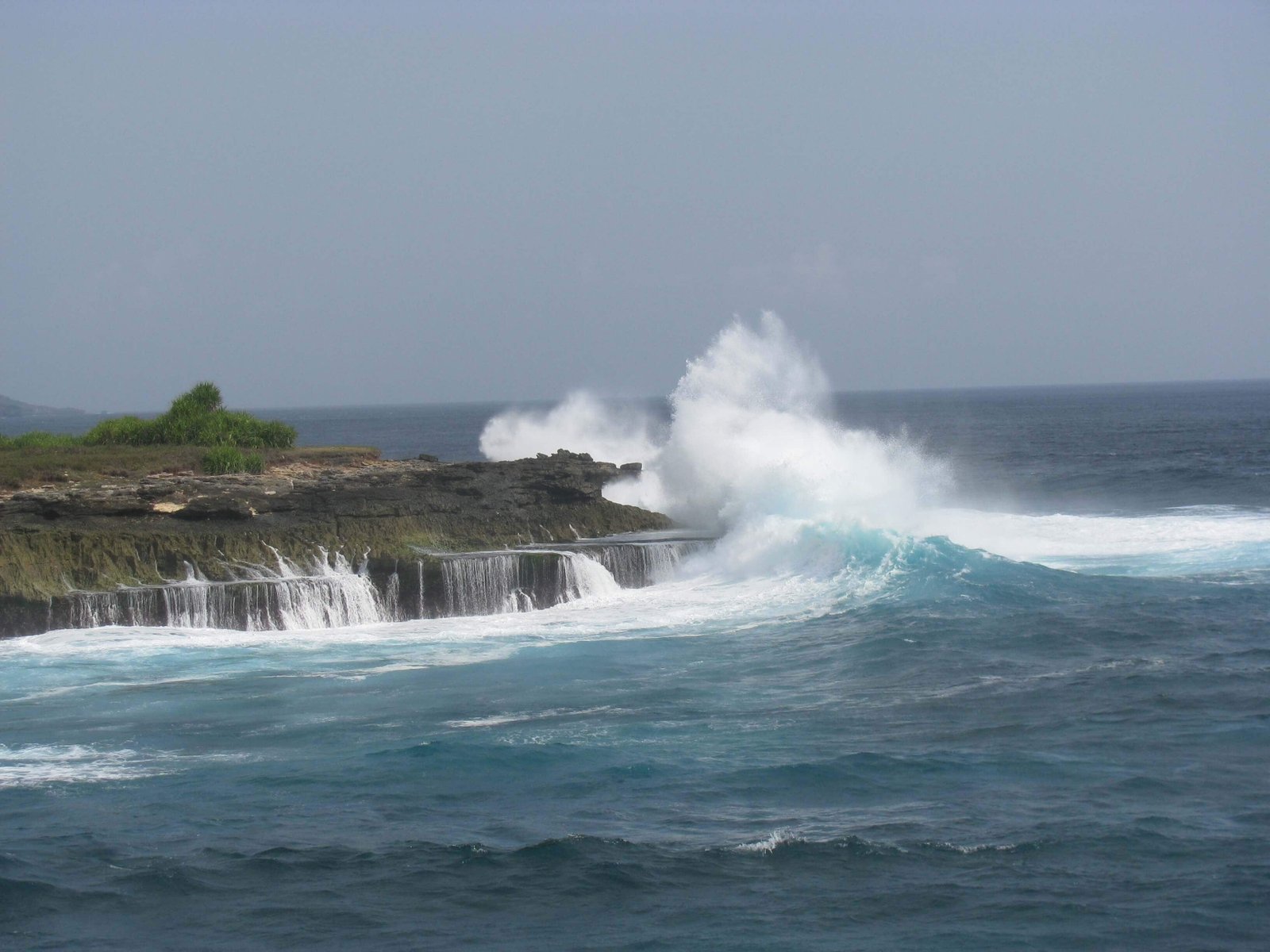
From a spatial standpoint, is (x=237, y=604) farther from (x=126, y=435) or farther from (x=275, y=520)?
(x=126, y=435)

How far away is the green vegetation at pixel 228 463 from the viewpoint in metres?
29.2

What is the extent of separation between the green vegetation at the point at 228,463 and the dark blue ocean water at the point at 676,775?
26.1 ft

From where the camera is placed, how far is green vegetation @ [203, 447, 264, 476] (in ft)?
95.9

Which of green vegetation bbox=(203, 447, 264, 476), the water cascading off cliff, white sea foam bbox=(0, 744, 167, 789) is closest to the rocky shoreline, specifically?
the water cascading off cliff

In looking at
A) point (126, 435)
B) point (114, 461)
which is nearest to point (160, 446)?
point (126, 435)

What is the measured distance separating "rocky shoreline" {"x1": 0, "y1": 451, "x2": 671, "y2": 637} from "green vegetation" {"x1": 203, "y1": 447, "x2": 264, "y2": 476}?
2.02 feet

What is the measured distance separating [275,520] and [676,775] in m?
14.8

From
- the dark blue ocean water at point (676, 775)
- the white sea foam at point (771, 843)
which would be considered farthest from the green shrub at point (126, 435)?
the white sea foam at point (771, 843)

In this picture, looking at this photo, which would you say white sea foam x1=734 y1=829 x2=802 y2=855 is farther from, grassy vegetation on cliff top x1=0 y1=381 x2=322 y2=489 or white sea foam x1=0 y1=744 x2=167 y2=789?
grassy vegetation on cliff top x1=0 y1=381 x2=322 y2=489

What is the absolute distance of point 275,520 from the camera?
84.0 feet

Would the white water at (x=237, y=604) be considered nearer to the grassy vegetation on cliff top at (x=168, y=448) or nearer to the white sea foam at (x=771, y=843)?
the grassy vegetation on cliff top at (x=168, y=448)

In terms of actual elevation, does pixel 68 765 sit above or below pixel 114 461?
below

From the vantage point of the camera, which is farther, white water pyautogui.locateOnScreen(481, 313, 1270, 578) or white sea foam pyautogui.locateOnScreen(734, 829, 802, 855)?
white water pyautogui.locateOnScreen(481, 313, 1270, 578)

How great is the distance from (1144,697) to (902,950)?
→ 792 cm
